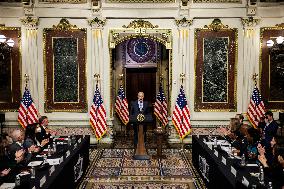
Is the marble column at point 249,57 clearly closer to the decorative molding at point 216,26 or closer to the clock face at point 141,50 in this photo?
the decorative molding at point 216,26

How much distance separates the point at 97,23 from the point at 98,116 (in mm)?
3324

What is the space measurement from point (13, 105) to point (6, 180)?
7.79 m

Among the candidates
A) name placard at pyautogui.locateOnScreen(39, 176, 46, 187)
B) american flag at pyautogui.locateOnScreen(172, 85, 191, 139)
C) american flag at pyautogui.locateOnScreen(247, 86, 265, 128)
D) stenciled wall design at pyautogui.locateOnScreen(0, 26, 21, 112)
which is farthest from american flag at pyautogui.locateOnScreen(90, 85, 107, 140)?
name placard at pyautogui.locateOnScreen(39, 176, 46, 187)

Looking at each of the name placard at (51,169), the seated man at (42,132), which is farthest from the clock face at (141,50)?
the name placard at (51,169)

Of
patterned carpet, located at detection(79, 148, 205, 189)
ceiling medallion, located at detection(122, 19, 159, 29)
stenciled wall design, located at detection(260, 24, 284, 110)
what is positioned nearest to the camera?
patterned carpet, located at detection(79, 148, 205, 189)

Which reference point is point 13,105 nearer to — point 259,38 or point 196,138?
point 196,138

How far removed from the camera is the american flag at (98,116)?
13.3m

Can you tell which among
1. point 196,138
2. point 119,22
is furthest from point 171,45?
point 196,138

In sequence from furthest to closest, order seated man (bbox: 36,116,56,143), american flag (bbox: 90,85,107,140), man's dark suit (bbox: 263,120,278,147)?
american flag (bbox: 90,85,107,140), seated man (bbox: 36,116,56,143), man's dark suit (bbox: 263,120,278,147)

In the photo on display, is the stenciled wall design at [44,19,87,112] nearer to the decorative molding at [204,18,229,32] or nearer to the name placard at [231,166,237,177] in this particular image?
the decorative molding at [204,18,229,32]

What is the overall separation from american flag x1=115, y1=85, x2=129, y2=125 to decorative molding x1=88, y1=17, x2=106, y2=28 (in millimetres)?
2872

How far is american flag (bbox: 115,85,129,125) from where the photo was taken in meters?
15.0

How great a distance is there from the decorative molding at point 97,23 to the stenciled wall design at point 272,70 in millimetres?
5703

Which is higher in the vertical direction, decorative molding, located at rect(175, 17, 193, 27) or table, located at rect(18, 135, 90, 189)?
decorative molding, located at rect(175, 17, 193, 27)
